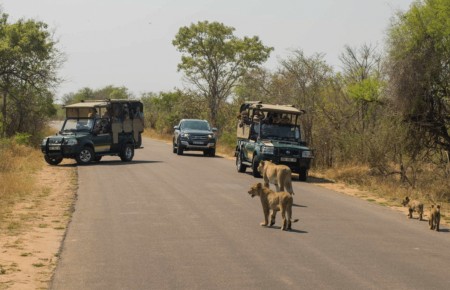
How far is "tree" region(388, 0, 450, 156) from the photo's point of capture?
22.9m

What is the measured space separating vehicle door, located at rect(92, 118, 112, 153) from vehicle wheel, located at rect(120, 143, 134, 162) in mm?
891

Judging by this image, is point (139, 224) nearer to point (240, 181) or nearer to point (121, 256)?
point (121, 256)

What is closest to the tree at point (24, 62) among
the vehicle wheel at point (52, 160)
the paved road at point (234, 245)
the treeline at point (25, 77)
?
the treeline at point (25, 77)

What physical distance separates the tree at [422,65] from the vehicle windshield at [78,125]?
39.9 ft

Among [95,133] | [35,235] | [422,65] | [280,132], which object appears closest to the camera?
[35,235]

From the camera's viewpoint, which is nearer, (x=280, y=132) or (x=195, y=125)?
(x=280, y=132)

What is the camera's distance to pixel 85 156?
2969cm

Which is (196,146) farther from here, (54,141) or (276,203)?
(276,203)

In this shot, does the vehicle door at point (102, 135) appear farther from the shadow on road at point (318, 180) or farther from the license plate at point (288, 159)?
the license plate at point (288, 159)

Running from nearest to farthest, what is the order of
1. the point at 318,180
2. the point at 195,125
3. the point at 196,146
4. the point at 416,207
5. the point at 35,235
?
the point at 35,235 < the point at 416,207 < the point at 318,180 < the point at 196,146 < the point at 195,125

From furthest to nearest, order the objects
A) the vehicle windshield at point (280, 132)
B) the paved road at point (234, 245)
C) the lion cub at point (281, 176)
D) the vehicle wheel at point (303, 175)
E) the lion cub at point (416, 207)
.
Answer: the vehicle windshield at point (280, 132) → the vehicle wheel at point (303, 175) → the lion cub at point (281, 176) → the lion cub at point (416, 207) → the paved road at point (234, 245)

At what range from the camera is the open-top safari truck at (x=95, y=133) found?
1141 inches

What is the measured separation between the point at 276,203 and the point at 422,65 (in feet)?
37.1

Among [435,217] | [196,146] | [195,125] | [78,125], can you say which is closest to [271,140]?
[78,125]
